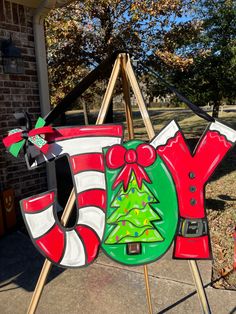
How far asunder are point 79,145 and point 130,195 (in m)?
0.42

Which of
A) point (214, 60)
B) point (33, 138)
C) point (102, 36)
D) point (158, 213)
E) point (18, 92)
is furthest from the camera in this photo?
point (214, 60)

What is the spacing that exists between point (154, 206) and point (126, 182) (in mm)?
218

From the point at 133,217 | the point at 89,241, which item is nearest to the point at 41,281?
the point at 89,241

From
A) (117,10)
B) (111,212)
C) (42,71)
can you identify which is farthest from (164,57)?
(111,212)

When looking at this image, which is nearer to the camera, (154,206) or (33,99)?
(154,206)

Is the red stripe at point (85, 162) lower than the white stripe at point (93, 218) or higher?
higher

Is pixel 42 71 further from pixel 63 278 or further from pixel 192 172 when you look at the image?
pixel 192 172

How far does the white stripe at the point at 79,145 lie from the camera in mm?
1797

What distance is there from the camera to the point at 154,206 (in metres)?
1.86

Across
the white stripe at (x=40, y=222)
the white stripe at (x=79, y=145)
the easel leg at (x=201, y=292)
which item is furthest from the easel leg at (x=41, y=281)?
the easel leg at (x=201, y=292)

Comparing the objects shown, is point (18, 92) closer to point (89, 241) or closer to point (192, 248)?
point (89, 241)

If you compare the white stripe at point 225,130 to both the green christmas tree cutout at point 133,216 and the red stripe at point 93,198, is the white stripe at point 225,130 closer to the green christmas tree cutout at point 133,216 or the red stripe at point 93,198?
the green christmas tree cutout at point 133,216

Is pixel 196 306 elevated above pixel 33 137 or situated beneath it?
situated beneath

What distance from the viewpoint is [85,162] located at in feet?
5.95
